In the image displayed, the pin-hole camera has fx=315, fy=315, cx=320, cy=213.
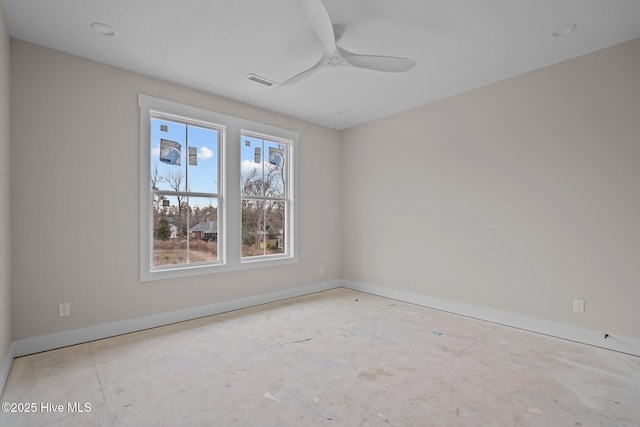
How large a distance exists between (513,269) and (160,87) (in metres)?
4.50

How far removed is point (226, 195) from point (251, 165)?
0.68 m

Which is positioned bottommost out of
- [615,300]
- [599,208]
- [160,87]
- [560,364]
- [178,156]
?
[560,364]

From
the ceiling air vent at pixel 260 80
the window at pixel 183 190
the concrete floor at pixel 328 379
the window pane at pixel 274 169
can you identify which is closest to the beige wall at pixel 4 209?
the concrete floor at pixel 328 379

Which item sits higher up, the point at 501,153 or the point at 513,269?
the point at 501,153

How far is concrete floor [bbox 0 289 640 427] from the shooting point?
1932 millimetres

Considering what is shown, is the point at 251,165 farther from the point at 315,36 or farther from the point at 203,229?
the point at 315,36

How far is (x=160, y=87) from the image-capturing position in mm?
3582

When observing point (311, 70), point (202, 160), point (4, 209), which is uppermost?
point (311, 70)

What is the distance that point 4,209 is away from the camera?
245 cm

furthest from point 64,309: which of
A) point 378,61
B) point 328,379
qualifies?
point 378,61

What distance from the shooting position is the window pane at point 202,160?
391 centimetres

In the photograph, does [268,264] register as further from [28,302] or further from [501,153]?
[501,153]

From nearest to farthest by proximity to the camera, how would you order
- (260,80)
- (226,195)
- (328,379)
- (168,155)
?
(328,379) → (260,80) → (168,155) → (226,195)

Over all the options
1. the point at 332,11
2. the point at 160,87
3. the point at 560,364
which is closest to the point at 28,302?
the point at 160,87
